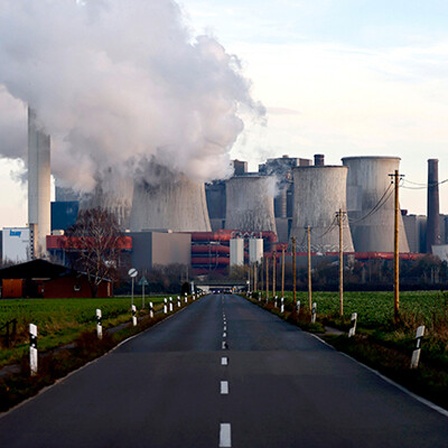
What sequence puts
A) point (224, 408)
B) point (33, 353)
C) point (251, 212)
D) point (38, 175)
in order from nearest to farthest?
point (224, 408)
point (33, 353)
point (38, 175)
point (251, 212)

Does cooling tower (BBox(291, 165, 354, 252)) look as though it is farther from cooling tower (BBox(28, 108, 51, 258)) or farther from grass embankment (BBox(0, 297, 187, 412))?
grass embankment (BBox(0, 297, 187, 412))

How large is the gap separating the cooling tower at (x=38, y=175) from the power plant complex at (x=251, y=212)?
0.40 ft

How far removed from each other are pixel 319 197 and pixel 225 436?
106685 millimetres

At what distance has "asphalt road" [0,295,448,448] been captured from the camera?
9.77 meters

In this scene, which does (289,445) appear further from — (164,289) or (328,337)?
(164,289)

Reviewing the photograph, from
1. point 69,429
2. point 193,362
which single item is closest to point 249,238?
point 193,362

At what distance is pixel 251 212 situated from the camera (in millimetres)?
139625

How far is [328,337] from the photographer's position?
28.7 meters

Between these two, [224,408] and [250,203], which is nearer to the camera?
[224,408]

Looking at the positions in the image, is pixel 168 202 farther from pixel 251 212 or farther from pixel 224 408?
pixel 224 408

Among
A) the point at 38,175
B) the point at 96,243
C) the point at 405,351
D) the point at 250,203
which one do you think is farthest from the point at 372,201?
the point at 405,351

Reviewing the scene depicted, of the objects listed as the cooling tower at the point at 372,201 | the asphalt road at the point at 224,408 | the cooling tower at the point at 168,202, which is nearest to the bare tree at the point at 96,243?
the cooling tower at the point at 168,202

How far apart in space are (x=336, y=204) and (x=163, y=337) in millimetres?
87145

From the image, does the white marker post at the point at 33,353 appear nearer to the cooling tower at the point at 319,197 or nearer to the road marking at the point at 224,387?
the road marking at the point at 224,387
